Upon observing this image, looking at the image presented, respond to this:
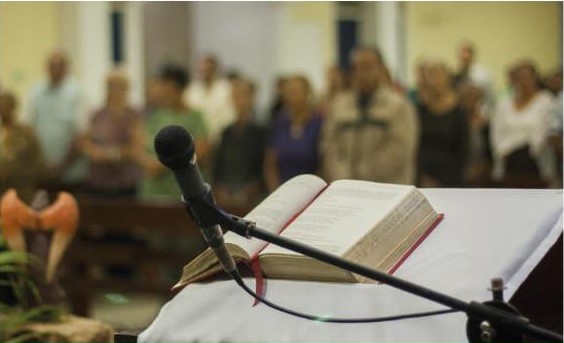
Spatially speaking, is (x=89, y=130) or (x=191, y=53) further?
(x=191, y=53)

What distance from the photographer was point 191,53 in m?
12.9

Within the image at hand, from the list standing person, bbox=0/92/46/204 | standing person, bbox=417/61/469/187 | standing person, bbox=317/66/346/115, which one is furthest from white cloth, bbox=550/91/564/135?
standing person, bbox=0/92/46/204

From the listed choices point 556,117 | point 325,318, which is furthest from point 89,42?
point 325,318

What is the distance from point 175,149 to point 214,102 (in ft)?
25.7

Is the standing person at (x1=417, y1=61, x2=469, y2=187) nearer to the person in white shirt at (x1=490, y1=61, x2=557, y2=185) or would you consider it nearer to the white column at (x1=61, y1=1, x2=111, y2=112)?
the person in white shirt at (x1=490, y1=61, x2=557, y2=185)

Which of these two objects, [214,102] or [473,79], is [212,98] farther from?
[473,79]

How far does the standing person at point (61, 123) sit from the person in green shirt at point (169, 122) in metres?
0.92

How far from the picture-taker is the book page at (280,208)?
2.23 metres

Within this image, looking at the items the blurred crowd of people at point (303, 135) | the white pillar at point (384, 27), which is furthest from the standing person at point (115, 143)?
the white pillar at point (384, 27)

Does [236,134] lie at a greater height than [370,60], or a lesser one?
lesser

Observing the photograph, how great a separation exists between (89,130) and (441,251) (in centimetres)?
632

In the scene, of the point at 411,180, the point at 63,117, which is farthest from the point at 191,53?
the point at 411,180

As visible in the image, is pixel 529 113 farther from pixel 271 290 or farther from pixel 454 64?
pixel 271 290

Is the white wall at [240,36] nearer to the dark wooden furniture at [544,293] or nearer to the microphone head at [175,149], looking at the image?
the dark wooden furniture at [544,293]
